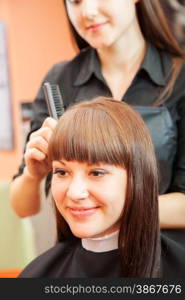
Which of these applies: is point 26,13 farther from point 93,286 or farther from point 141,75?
point 93,286

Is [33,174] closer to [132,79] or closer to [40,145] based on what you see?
[40,145]

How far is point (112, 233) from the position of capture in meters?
0.60

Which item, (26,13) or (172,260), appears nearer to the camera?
(172,260)

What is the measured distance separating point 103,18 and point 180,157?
24 cm

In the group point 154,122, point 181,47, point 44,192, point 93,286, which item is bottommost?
point 93,286

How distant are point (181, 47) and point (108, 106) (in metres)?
0.20

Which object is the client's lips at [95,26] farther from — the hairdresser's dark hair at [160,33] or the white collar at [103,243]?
the white collar at [103,243]

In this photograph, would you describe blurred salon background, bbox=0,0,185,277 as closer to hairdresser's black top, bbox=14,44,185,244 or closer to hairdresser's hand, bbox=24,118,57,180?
hairdresser's black top, bbox=14,44,185,244

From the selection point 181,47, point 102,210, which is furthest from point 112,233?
point 181,47

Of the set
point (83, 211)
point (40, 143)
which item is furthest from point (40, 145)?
point (83, 211)

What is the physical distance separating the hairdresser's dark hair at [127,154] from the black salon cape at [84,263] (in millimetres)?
31

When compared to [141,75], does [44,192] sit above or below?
below

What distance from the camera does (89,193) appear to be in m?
0.53

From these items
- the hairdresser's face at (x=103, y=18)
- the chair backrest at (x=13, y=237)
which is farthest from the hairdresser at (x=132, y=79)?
the chair backrest at (x=13, y=237)
